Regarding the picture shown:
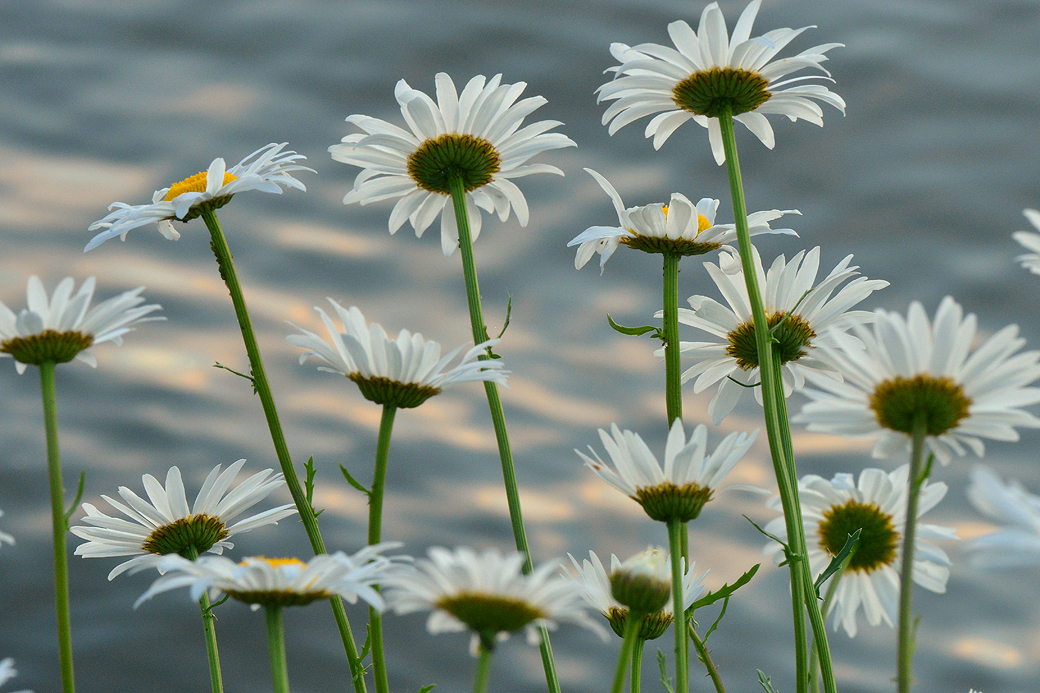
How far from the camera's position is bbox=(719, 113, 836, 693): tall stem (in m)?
0.43

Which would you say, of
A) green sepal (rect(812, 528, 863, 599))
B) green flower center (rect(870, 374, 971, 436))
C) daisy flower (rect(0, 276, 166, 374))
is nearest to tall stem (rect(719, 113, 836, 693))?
green sepal (rect(812, 528, 863, 599))

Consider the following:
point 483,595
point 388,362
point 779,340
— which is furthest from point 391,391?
point 779,340

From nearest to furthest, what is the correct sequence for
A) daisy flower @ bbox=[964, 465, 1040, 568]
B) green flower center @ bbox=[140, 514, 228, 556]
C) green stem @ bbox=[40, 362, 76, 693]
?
1. daisy flower @ bbox=[964, 465, 1040, 568]
2. green stem @ bbox=[40, 362, 76, 693]
3. green flower center @ bbox=[140, 514, 228, 556]

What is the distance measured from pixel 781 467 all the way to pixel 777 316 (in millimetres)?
111

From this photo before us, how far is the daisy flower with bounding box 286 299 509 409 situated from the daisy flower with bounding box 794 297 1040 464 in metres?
0.11

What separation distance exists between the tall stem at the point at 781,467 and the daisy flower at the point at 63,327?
0.23 meters

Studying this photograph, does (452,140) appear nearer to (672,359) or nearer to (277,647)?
(672,359)

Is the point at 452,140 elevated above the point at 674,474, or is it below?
above

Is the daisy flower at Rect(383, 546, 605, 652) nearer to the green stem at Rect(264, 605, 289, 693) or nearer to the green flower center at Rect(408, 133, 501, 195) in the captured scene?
the green stem at Rect(264, 605, 289, 693)

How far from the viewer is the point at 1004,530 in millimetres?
251

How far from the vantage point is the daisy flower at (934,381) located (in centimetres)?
30

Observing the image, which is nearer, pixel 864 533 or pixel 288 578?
pixel 288 578

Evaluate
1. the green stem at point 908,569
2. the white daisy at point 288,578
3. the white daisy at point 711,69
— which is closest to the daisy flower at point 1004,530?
the green stem at point 908,569

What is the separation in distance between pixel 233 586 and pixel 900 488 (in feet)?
1.04
